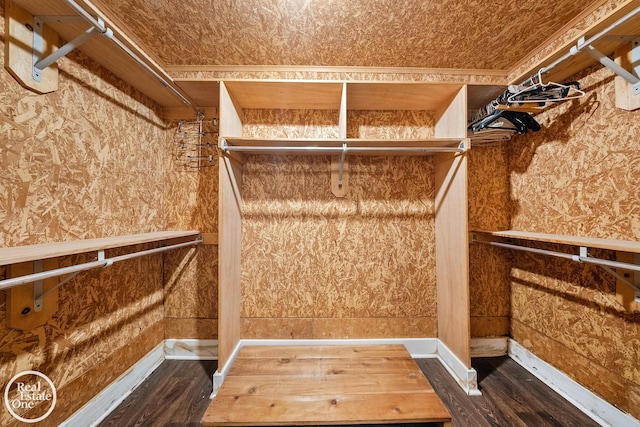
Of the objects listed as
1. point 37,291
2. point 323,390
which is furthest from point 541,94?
point 37,291

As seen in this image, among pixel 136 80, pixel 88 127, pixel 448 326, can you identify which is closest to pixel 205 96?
pixel 136 80

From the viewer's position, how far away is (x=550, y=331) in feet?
5.55

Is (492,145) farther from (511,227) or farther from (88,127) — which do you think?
(88,127)

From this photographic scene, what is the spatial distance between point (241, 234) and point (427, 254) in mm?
1573

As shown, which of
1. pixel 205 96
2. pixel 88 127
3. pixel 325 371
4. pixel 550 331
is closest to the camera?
pixel 88 127

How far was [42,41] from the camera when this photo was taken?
1.14 meters

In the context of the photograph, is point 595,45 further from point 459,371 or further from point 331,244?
point 459,371

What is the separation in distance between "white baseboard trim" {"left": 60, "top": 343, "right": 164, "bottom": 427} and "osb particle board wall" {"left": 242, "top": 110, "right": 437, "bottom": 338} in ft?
2.34

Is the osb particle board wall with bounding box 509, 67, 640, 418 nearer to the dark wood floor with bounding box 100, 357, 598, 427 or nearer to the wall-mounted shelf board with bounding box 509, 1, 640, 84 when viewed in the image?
the wall-mounted shelf board with bounding box 509, 1, 640, 84

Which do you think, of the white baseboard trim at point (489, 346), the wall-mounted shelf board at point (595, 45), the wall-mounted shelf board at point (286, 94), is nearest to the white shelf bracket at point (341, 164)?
the wall-mounted shelf board at point (286, 94)

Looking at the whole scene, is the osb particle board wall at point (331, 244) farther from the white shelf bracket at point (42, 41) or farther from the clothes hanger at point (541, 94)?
the white shelf bracket at point (42, 41)

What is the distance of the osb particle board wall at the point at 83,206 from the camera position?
1.07 metres

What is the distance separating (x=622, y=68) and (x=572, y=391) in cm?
192

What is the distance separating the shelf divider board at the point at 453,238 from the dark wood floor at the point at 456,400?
234mm
